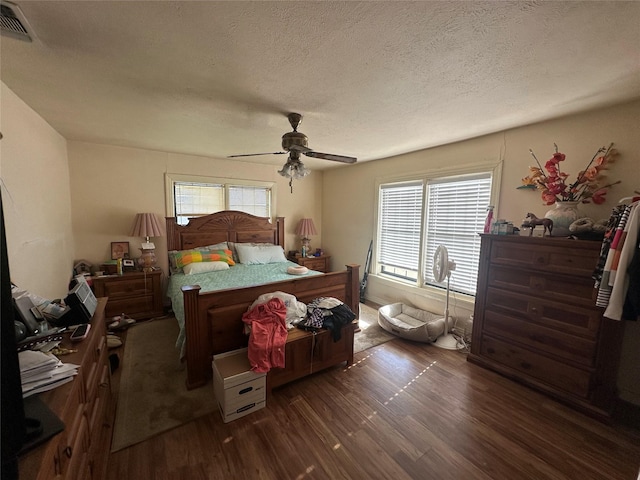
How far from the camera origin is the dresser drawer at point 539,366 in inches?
77.6

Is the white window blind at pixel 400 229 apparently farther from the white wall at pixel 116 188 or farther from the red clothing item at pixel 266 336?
the white wall at pixel 116 188

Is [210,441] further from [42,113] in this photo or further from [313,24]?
[42,113]

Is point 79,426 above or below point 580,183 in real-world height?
below

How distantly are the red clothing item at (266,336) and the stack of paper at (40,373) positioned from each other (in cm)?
108

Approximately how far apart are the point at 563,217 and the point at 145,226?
174 inches

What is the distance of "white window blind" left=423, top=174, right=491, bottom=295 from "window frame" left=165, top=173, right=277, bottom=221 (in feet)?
8.45

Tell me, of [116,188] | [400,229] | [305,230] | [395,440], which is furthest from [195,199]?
[395,440]

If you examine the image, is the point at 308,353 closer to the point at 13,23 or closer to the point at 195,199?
the point at 13,23

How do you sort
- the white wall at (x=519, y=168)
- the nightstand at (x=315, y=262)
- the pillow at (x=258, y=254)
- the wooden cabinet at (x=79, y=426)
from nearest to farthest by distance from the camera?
1. the wooden cabinet at (x=79, y=426)
2. the white wall at (x=519, y=168)
3. the pillow at (x=258, y=254)
4. the nightstand at (x=315, y=262)

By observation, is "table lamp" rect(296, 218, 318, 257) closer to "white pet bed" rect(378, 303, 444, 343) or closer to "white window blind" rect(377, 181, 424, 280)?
"white window blind" rect(377, 181, 424, 280)

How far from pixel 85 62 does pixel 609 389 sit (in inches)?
158

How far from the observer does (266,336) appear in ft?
6.42

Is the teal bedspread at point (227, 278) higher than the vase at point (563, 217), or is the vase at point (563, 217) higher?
the vase at point (563, 217)

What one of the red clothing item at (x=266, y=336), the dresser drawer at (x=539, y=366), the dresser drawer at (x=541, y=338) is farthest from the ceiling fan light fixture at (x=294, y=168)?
the dresser drawer at (x=539, y=366)
